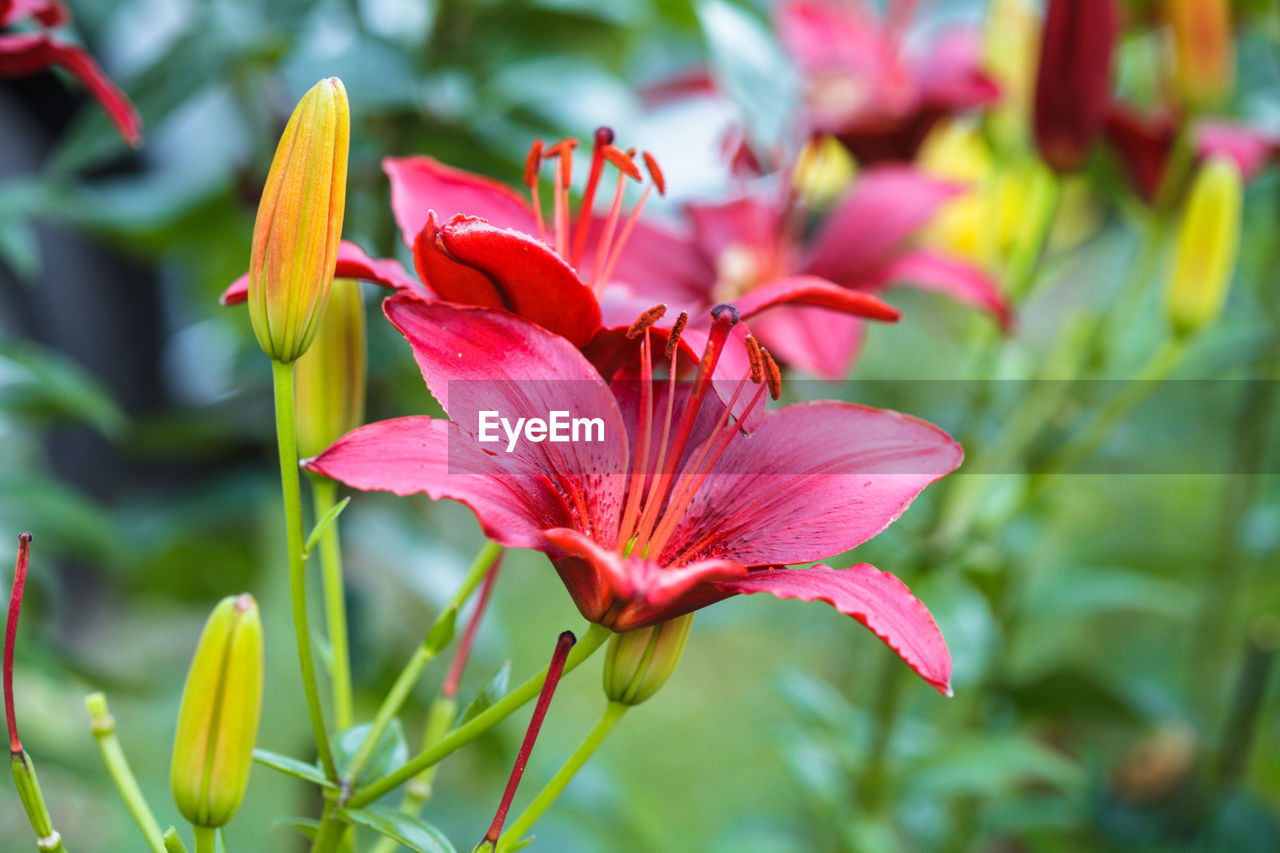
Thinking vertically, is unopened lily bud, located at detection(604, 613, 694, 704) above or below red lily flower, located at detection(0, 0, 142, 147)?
below

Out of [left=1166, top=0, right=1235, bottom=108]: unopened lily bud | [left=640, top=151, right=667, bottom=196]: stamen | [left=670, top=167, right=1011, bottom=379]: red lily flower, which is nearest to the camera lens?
[left=640, top=151, right=667, bottom=196]: stamen

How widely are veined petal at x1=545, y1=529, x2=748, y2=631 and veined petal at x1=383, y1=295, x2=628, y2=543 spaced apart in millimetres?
38

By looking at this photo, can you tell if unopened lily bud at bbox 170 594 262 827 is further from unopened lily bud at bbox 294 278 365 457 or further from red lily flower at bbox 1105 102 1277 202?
red lily flower at bbox 1105 102 1277 202

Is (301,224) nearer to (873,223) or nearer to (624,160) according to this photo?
(624,160)

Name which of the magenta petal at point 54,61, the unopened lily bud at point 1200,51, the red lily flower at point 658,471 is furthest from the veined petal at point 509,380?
the unopened lily bud at point 1200,51

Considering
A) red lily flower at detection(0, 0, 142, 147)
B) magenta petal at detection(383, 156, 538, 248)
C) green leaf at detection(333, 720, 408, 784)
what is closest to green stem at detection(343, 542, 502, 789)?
green leaf at detection(333, 720, 408, 784)

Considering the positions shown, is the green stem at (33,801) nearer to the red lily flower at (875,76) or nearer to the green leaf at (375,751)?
the green leaf at (375,751)

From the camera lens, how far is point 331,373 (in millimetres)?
333

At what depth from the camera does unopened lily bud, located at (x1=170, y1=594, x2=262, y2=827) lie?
0.24 m

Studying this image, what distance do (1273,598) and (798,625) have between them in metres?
0.45

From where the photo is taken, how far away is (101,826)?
1027 mm

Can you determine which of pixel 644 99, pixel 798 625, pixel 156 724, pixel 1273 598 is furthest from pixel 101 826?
pixel 1273 598

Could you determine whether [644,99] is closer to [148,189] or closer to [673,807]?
[148,189]

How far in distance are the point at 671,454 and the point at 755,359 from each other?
37 mm
